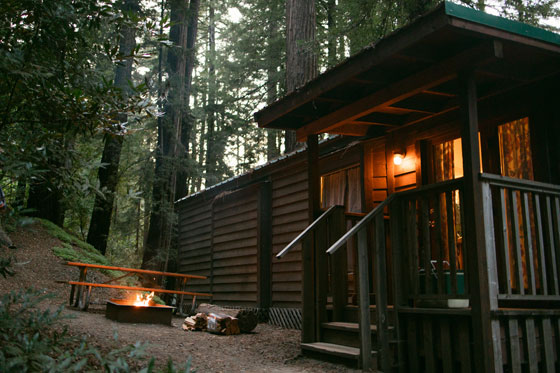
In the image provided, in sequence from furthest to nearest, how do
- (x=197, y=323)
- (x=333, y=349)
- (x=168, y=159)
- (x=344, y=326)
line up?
(x=168, y=159)
(x=197, y=323)
(x=344, y=326)
(x=333, y=349)

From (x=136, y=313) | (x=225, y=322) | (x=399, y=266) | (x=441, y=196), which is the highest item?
(x=441, y=196)

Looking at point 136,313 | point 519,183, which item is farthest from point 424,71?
point 136,313

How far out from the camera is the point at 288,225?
1077 cm

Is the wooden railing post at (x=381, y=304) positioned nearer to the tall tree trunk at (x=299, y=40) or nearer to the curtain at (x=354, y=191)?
the curtain at (x=354, y=191)

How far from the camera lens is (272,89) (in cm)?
1828

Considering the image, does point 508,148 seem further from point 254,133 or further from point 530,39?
point 254,133

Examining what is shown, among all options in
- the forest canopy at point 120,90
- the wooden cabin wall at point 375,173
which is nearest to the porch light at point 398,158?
the wooden cabin wall at point 375,173

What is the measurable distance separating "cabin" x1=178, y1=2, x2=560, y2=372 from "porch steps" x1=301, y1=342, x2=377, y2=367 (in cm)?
2

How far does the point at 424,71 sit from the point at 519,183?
1457 millimetres

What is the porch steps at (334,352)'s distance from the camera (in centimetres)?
541

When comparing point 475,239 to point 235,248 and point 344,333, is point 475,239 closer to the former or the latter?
point 344,333

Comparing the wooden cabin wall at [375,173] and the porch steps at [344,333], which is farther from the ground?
the wooden cabin wall at [375,173]

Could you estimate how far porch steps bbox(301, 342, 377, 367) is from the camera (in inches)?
213

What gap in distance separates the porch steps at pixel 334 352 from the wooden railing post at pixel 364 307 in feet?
0.30
